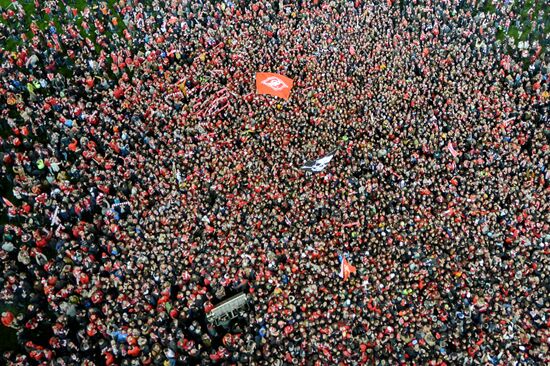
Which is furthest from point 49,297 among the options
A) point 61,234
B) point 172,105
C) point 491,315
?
point 491,315

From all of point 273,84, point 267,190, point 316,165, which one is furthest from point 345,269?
point 273,84

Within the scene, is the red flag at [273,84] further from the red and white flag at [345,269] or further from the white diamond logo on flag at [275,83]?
the red and white flag at [345,269]

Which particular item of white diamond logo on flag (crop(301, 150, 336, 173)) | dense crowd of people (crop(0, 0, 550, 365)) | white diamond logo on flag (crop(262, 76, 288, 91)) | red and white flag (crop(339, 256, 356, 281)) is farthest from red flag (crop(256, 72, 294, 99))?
red and white flag (crop(339, 256, 356, 281))

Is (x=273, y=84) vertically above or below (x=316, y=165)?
above

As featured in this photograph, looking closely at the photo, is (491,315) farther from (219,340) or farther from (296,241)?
(219,340)

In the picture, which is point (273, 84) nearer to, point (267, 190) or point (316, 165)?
point (316, 165)

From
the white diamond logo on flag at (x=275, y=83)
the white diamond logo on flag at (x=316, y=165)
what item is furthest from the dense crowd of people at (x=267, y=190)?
the white diamond logo on flag at (x=275, y=83)
